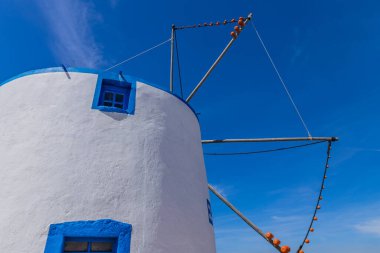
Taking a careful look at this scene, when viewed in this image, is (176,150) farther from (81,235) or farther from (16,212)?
(16,212)

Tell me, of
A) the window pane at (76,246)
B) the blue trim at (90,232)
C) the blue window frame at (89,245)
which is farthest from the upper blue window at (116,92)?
the window pane at (76,246)

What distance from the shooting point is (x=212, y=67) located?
33.7ft

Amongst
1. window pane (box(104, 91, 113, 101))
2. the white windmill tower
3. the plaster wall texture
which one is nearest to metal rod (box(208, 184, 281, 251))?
the white windmill tower

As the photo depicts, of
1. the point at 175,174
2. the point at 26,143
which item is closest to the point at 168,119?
the point at 175,174

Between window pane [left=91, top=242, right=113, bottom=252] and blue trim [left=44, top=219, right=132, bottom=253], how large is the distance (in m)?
0.24

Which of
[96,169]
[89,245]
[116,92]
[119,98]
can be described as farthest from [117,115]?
[89,245]

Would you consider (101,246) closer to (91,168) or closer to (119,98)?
(91,168)

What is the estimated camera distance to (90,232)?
527 cm

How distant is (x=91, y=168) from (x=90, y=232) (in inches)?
51.4

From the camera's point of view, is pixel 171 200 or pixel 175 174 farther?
pixel 175 174

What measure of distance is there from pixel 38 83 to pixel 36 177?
8.40ft

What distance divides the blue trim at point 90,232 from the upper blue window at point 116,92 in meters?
2.73

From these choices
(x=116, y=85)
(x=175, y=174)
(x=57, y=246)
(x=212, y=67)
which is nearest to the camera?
(x=57, y=246)

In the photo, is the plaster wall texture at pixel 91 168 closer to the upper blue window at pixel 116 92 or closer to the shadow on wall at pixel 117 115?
the shadow on wall at pixel 117 115
